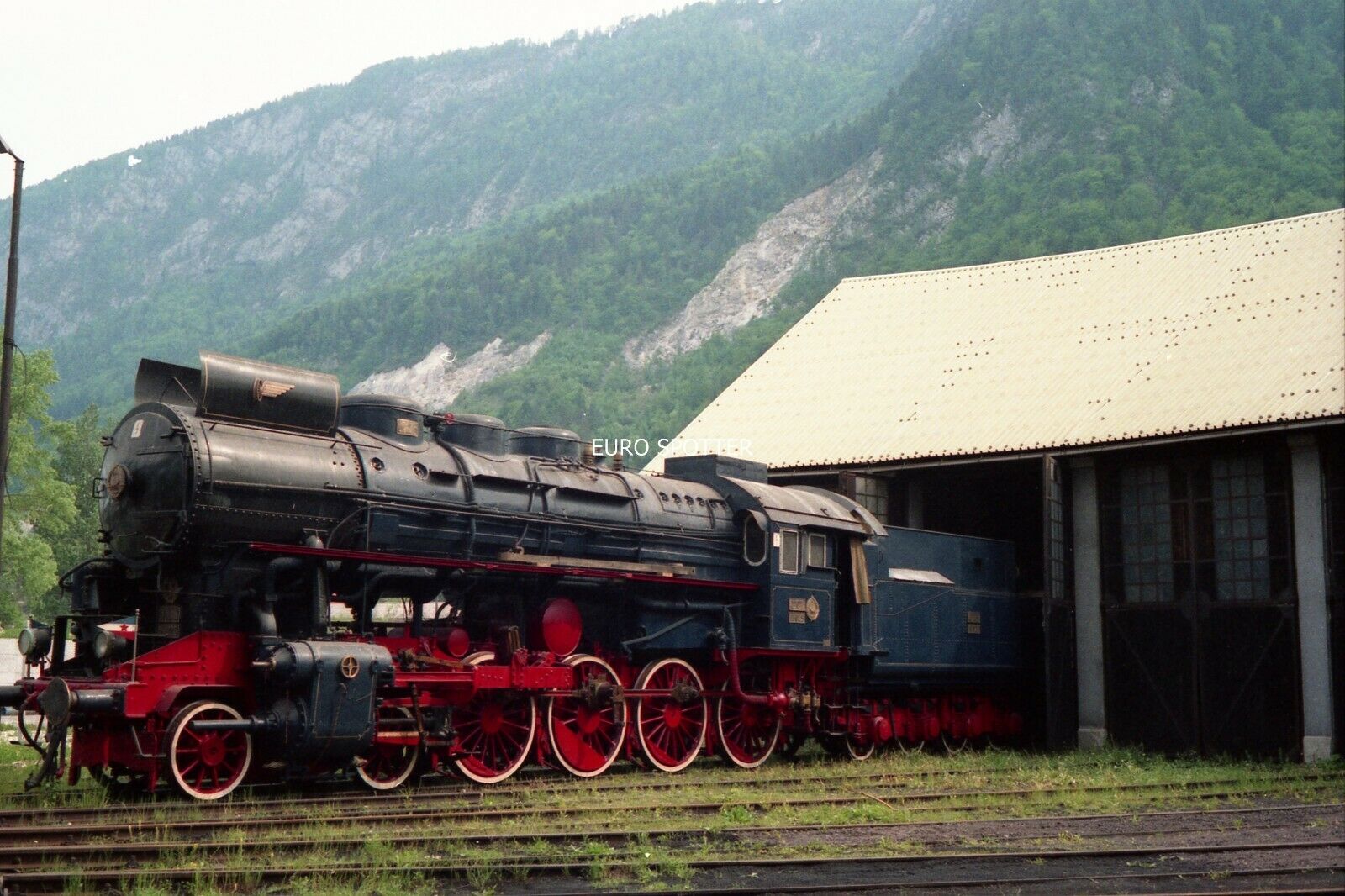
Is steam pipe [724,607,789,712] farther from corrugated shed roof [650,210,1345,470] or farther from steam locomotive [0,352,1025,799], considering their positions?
corrugated shed roof [650,210,1345,470]

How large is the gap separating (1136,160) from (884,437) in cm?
7420

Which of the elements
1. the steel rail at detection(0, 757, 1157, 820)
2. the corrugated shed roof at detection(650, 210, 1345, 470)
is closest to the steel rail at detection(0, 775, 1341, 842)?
the steel rail at detection(0, 757, 1157, 820)

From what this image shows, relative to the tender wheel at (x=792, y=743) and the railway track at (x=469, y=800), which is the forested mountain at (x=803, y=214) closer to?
the tender wheel at (x=792, y=743)

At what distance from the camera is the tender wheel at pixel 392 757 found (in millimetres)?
13984

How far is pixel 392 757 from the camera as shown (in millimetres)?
14484

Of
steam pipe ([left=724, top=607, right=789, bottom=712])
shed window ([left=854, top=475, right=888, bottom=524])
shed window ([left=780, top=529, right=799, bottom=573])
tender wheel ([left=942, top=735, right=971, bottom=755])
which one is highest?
shed window ([left=854, top=475, right=888, bottom=524])

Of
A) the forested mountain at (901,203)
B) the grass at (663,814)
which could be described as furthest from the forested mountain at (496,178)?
the grass at (663,814)

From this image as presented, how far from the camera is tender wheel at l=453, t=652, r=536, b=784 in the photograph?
15.0 metres

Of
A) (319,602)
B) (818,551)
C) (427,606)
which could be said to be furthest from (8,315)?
(818,551)

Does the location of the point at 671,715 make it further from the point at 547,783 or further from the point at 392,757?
the point at 392,757

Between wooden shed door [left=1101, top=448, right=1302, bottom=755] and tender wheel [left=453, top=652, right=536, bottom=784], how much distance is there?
11.3 m

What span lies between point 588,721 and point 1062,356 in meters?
13.2

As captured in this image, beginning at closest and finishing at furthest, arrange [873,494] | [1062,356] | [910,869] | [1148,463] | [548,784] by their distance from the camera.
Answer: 1. [910,869]
2. [548,784]
3. [1148,463]
4. [873,494]
5. [1062,356]

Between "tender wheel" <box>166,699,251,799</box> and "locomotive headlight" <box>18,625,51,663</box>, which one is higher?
"locomotive headlight" <box>18,625,51,663</box>
